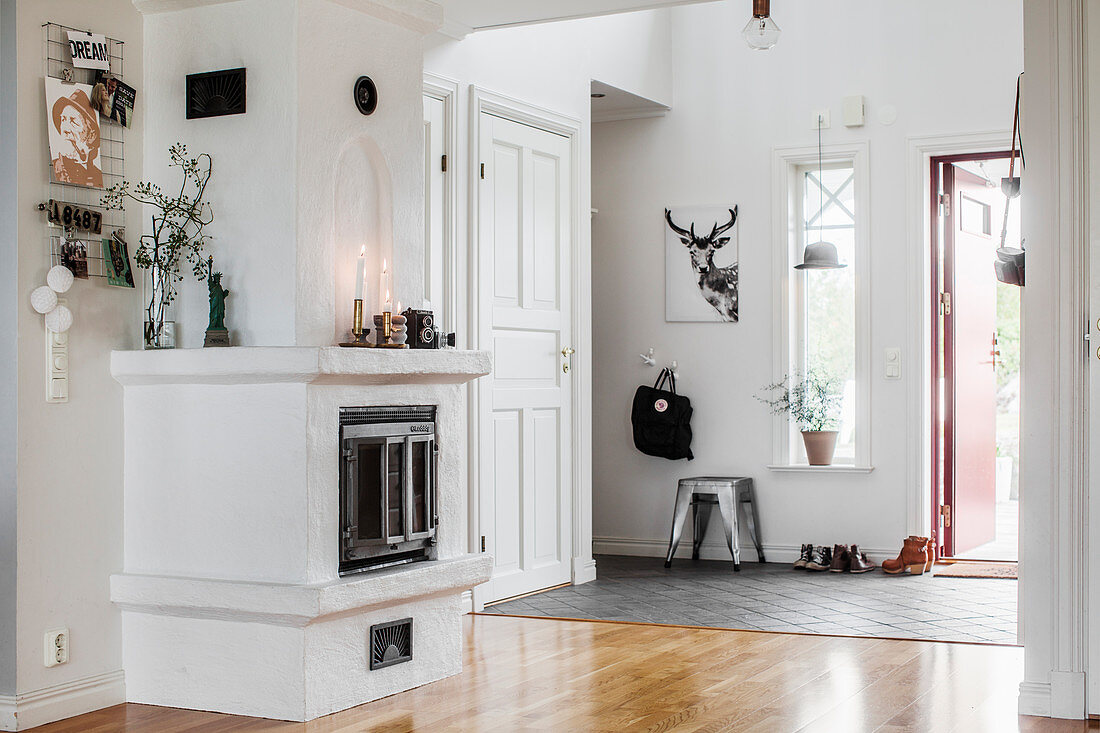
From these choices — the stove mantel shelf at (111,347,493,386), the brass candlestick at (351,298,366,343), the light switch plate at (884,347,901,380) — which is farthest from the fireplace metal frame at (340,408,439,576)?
the light switch plate at (884,347,901,380)

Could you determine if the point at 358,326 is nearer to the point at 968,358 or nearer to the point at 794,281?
the point at 794,281

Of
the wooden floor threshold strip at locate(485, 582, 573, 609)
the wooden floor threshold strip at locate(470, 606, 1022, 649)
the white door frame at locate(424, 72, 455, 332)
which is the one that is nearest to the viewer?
the wooden floor threshold strip at locate(470, 606, 1022, 649)

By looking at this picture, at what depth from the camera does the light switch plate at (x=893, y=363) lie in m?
6.48

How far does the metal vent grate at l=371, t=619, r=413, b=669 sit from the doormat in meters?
3.21

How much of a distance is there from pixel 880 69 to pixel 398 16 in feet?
11.2

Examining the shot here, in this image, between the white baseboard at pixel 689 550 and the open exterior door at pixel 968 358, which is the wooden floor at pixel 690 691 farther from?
the open exterior door at pixel 968 358

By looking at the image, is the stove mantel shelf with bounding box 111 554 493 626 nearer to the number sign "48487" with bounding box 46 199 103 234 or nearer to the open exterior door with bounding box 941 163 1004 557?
the number sign "48487" with bounding box 46 199 103 234

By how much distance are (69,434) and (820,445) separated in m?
4.09

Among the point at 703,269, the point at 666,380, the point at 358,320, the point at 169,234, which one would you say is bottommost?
the point at 666,380

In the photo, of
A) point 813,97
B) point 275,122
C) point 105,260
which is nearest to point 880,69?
point 813,97

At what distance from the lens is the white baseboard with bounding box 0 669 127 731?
343 cm

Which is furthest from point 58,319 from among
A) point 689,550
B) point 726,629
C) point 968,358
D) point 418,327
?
point 968,358

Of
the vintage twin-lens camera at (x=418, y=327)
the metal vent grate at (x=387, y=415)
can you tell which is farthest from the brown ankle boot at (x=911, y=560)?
the vintage twin-lens camera at (x=418, y=327)

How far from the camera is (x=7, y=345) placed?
3480 mm
